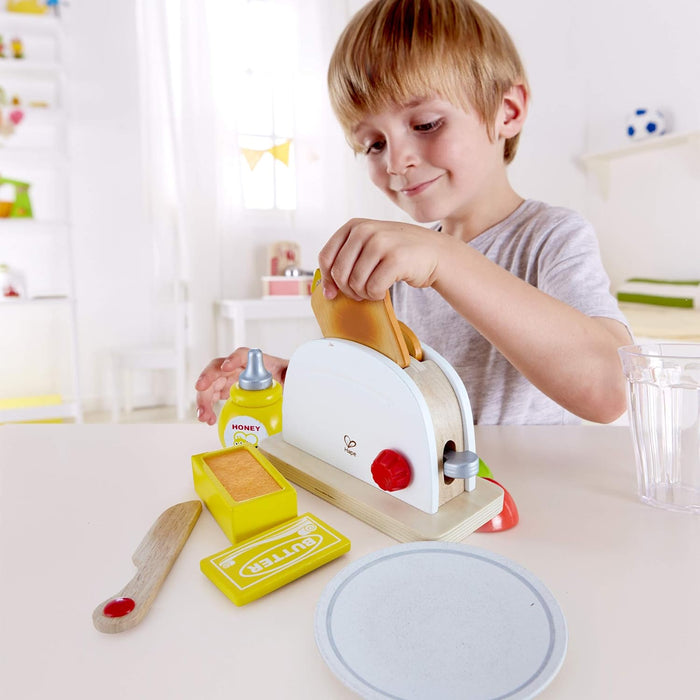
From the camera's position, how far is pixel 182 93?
2.46 meters

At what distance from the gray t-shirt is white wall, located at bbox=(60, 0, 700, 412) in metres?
1.60

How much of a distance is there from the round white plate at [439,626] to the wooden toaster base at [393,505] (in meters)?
0.03

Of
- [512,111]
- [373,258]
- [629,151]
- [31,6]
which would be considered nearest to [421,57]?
[512,111]

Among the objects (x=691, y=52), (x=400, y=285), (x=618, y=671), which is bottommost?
(x=618, y=671)

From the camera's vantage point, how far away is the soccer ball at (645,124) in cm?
216

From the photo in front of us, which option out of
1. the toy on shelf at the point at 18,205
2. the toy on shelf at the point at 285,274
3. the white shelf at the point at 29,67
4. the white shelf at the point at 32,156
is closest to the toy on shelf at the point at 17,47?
the white shelf at the point at 29,67

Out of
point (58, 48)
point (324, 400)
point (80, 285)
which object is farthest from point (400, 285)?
point (58, 48)

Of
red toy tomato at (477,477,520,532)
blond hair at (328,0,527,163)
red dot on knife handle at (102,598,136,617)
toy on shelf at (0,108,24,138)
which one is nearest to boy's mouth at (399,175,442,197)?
blond hair at (328,0,527,163)

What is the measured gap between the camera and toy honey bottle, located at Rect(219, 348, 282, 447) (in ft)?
1.79

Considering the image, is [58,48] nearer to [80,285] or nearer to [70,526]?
[80,285]

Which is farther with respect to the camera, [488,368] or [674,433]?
[488,368]

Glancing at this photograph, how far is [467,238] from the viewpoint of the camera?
3.12ft

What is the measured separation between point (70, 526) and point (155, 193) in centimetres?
238

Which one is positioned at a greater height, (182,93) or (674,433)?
(182,93)
